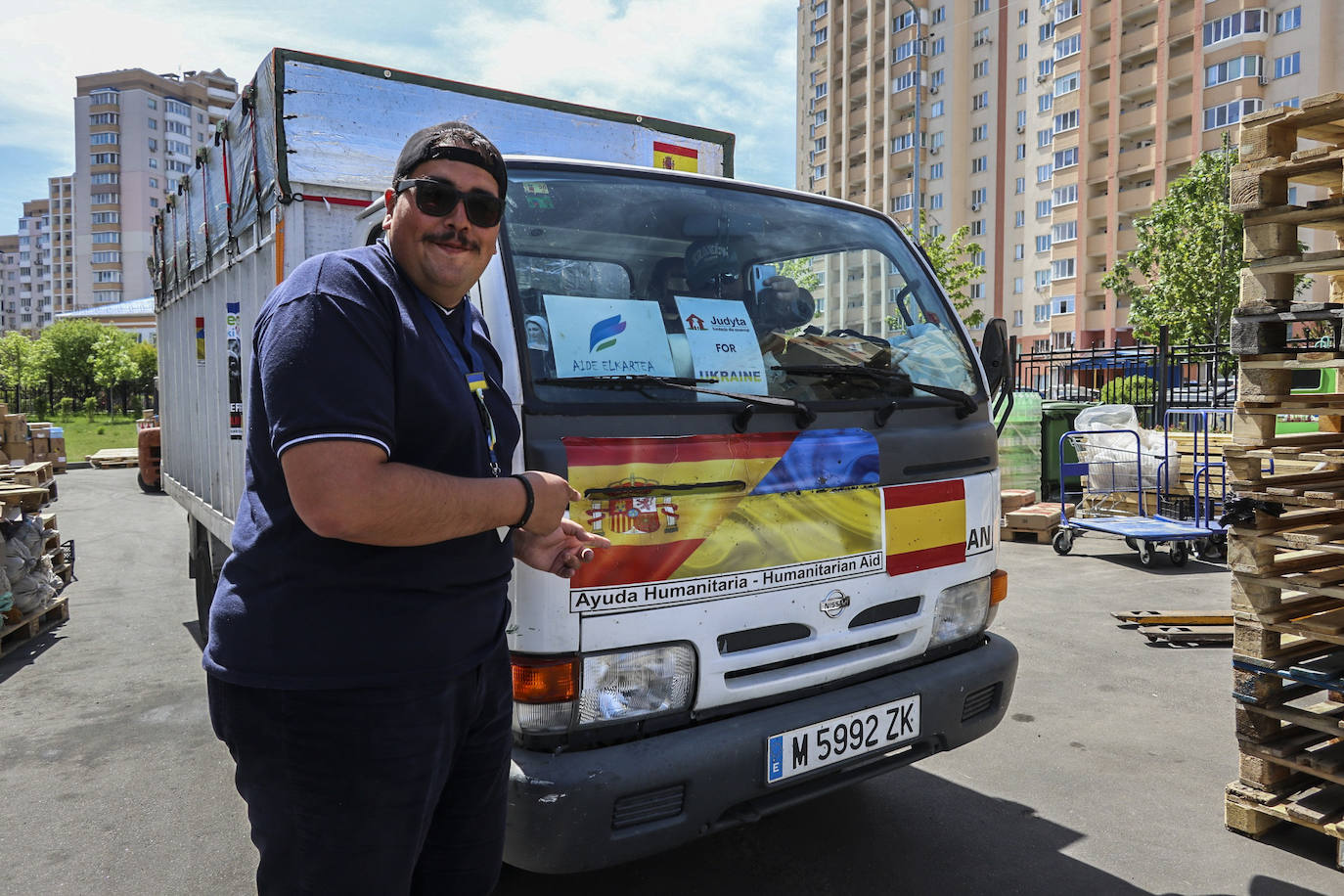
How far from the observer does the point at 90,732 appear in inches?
183

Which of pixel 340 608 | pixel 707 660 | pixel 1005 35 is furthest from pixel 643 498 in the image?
pixel 1005 35

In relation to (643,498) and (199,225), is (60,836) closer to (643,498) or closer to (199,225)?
(643,498)

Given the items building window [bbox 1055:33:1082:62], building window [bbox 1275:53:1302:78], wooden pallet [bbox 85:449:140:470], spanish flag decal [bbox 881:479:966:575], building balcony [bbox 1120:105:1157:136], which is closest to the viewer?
spanish flag decal [bbox 881:479:966:575]

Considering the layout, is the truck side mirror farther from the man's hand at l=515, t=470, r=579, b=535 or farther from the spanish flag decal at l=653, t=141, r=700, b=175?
the man's hand at l=515, t=470, r=579, b=535

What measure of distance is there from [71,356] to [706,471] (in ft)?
199

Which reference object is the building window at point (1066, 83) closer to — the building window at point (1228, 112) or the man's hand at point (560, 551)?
the building window at point (1228, 112)

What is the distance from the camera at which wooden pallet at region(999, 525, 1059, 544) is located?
10.2 meters

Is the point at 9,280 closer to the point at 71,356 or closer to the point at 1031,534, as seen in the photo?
the point at 71,356

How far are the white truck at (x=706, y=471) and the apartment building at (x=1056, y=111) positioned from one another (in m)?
39.3

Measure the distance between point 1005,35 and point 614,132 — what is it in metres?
59.7

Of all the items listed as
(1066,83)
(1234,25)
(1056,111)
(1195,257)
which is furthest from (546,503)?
(1056,111)

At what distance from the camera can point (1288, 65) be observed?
40.6 m

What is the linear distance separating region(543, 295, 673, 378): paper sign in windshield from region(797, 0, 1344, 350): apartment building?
40.1 meters

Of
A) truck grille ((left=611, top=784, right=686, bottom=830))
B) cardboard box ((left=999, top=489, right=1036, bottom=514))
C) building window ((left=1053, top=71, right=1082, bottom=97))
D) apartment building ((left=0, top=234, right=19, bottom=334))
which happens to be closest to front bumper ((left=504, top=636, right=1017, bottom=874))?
truck grille ((left=611, top=784, right=686, bottom=830))
